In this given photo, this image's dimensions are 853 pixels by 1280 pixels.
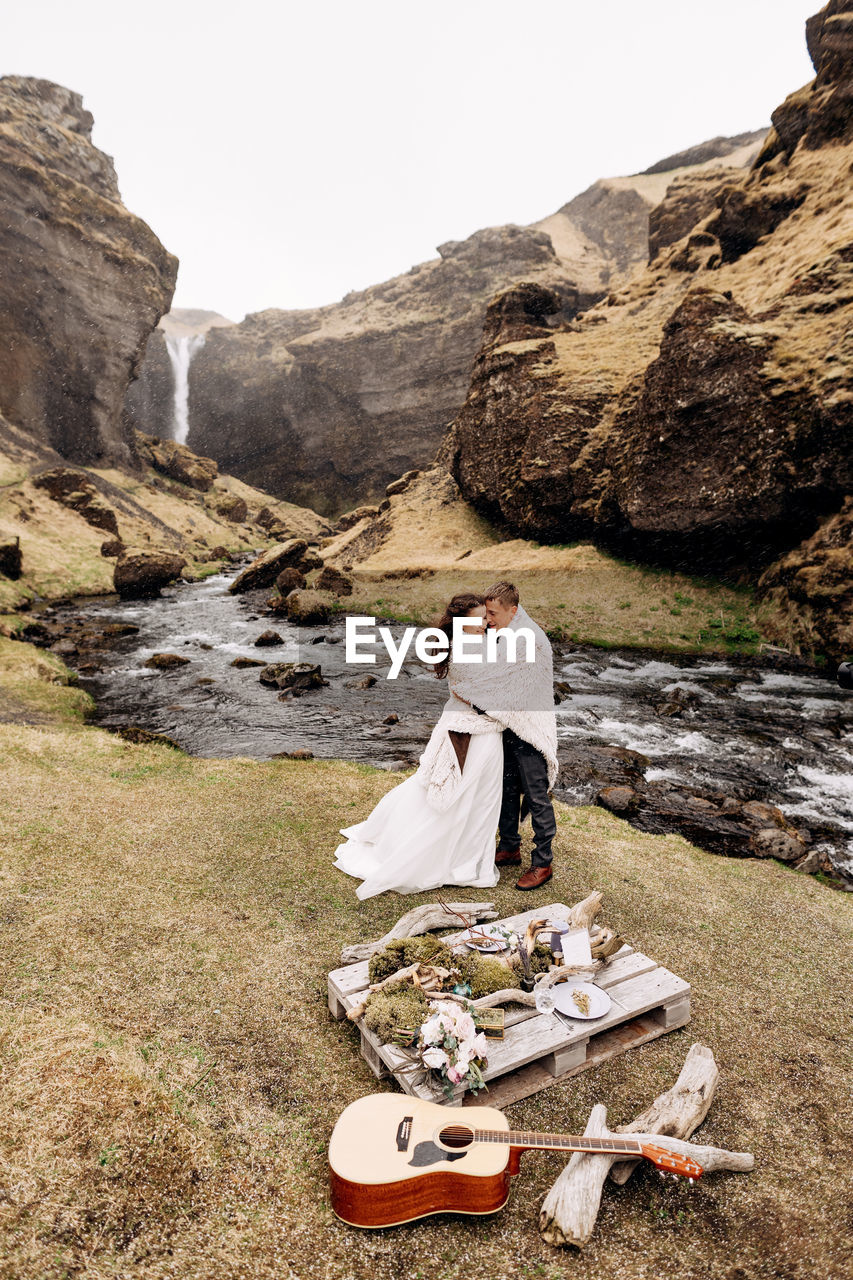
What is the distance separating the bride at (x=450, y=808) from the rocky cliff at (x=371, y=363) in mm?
104439

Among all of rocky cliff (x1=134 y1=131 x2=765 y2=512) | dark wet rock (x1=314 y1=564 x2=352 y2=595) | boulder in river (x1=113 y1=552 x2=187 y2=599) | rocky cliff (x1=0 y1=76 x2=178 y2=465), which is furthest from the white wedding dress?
rocky cliff (x1=134 y1=131 x2=765 y2=512)

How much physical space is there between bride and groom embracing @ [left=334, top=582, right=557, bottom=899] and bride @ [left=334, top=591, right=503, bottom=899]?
0.01 meters

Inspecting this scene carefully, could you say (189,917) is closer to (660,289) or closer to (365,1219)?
(365,1219)

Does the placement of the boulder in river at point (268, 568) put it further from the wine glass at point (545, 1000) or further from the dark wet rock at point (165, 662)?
the wine glass at point (545, 1000)

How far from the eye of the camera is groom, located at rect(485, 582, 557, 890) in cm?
704

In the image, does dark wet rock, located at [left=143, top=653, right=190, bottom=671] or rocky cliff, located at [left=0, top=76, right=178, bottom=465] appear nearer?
dark wet rock, located at [left=143, top=653, right=190, bottom=671]

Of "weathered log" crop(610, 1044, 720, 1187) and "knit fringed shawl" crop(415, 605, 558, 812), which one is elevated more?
"knit fringed shawl" crop(415, 605, 558, 812)

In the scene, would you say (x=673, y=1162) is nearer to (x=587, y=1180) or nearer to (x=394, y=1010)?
(x=587, y=1180)

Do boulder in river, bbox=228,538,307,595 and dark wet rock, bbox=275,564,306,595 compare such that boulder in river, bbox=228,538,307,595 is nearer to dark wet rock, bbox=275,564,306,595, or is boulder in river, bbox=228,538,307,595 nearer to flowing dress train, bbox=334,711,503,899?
dark wet rock, bbox=275,564,306,595

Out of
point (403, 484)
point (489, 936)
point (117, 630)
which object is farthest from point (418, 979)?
point (403, 484)

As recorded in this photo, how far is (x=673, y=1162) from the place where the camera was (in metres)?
3.42

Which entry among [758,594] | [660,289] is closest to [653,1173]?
[758,594]

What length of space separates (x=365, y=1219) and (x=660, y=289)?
55.7 meters

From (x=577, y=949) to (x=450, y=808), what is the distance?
2298mm
